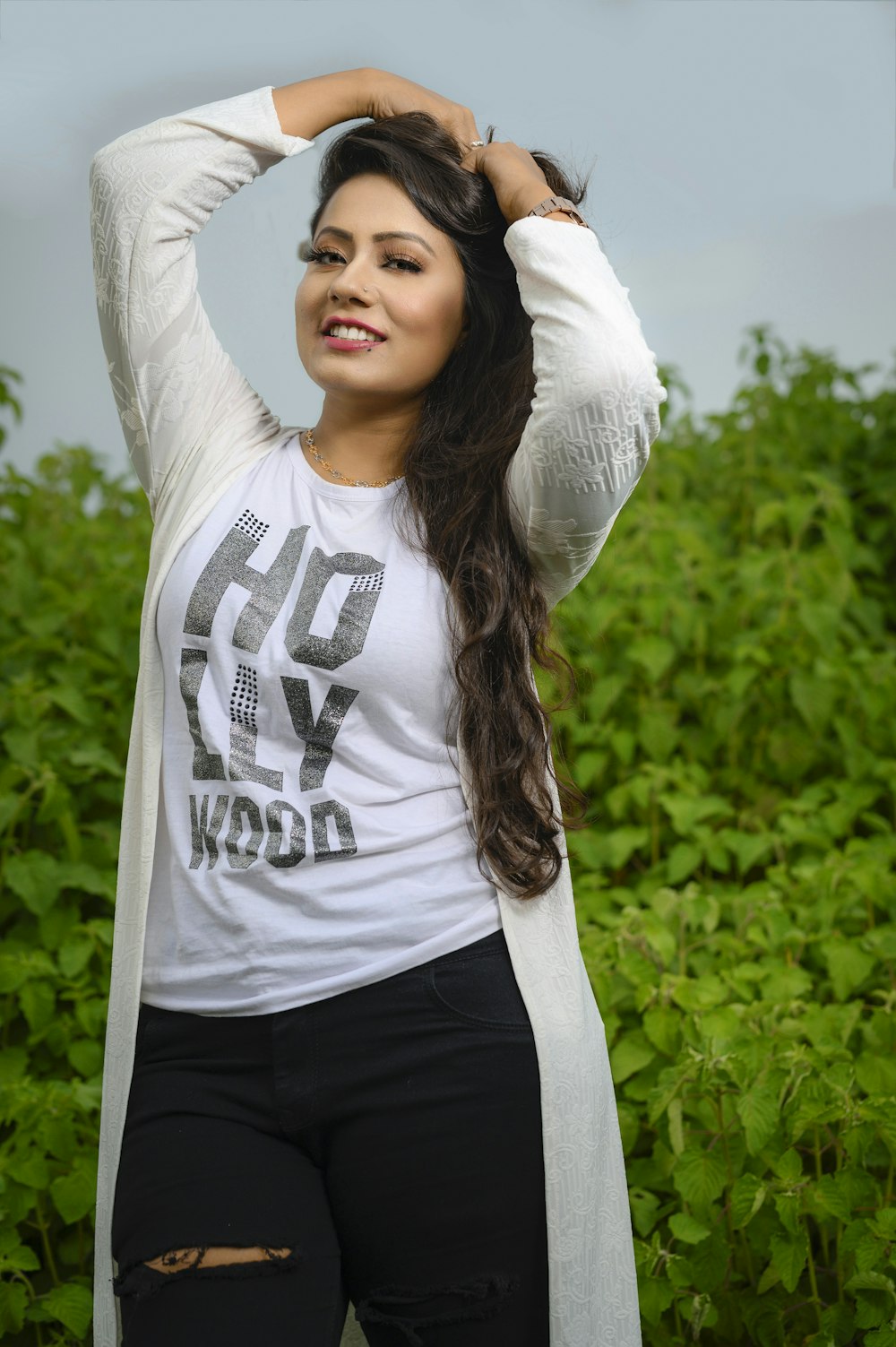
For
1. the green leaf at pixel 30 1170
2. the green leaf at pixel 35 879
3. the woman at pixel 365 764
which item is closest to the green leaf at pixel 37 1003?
the green leaf at pixel 35 879

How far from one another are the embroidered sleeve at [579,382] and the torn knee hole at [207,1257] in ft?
2.34

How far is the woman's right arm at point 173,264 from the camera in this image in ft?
4.33

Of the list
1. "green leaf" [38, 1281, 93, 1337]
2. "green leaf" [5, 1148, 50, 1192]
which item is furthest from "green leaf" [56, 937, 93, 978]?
"green leaf" [38, 1281, 93, 1337]

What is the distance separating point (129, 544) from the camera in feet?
10.2

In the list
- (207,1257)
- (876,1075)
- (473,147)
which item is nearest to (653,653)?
(876,1075)

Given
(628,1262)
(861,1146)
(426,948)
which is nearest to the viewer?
(426,948)

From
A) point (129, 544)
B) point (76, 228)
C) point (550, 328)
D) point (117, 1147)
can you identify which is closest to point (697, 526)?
point (129, 544)

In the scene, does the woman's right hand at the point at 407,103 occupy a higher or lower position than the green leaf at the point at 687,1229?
higher

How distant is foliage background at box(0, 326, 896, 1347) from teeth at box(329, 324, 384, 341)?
0.39 m

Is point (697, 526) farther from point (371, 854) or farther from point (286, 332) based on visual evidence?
point (371, 854)

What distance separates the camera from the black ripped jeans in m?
1.11

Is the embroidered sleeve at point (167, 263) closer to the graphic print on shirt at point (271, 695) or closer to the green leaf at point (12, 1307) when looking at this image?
the graphic print on shirt at point (271, 695)

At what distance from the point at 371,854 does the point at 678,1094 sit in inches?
30.6

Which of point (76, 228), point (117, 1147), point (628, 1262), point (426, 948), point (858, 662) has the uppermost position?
point (76, 228)
